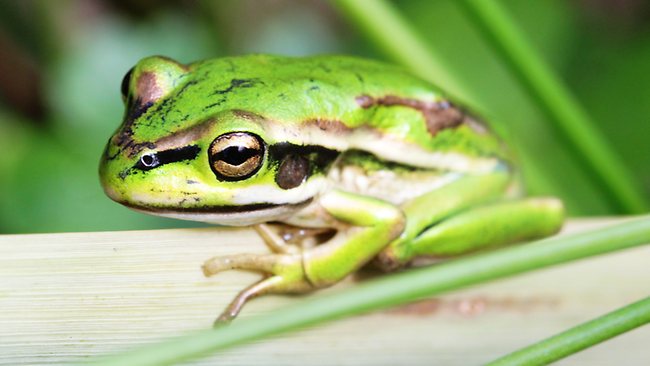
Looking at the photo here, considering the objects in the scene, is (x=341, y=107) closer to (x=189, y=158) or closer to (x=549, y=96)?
(x=189, y=158)

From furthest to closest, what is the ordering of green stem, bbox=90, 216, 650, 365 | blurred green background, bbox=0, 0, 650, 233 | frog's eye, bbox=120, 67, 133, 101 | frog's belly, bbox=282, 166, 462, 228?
blurred green background, bbox=0, 0, 650, 233 < frog's belly, bbox=282, 166, 462, 228 < frog's eye, bbox=120, 67, 133, 101 < green stem, bbox=90, 216, 650, 365

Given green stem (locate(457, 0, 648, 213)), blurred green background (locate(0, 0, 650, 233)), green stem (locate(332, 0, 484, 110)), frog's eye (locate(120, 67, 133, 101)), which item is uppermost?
blurred green background (locate(0, 0, 650, 233))

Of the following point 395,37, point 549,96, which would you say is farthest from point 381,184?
point 549,96

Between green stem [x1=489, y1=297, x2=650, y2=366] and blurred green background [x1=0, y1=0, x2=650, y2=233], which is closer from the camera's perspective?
green stem [x1=489, y1=297, x2=650, y2=366]

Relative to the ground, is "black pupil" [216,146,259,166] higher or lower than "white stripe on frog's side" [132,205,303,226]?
higher

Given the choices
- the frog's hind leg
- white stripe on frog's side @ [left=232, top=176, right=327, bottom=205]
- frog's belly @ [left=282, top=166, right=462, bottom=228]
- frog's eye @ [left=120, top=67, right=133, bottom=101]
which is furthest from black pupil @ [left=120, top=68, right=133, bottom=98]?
the frog's hind leg


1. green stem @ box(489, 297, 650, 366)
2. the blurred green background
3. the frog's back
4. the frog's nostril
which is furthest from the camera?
the blurred green background

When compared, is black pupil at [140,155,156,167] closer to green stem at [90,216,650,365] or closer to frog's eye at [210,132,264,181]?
frog's eye at [210,132,264,181]

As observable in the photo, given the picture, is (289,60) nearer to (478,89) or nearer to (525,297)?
(525,297)
